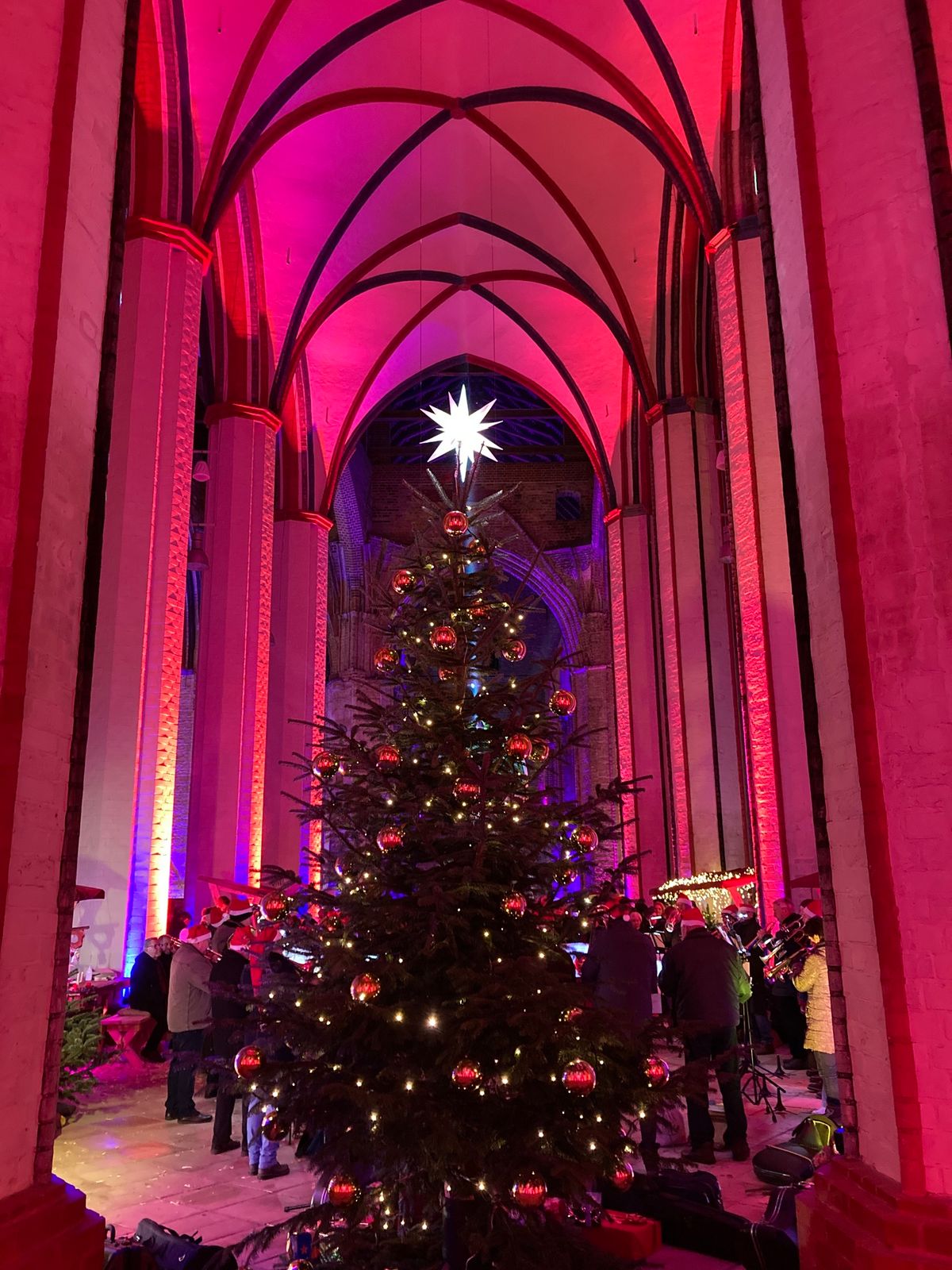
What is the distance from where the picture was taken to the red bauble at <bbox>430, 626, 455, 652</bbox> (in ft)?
14.1

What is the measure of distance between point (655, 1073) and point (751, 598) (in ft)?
21.1

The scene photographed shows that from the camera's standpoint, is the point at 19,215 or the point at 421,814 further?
the point at 421,814

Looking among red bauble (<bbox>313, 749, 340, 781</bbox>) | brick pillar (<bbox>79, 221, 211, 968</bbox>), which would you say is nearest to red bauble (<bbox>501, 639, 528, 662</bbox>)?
red bauble (<bbox>313, 749, 340, 781</bbox>)

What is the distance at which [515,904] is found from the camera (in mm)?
3689

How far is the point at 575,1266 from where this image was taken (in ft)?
11.0

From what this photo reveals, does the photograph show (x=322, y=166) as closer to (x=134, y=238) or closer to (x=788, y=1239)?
(x=134, y=238)

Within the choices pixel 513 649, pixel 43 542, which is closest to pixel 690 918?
pixel 513 649

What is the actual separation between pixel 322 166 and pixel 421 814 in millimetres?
11906

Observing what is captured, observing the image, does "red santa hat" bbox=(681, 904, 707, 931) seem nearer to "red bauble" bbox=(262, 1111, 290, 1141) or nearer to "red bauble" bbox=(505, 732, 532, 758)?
"red bauble" bbox=(505, 732, 532, 758)

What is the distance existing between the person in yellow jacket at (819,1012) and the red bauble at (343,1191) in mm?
3172

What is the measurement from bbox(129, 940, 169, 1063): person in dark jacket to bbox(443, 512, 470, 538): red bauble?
5424 millimetres

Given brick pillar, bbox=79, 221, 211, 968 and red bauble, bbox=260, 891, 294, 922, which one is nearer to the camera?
red bauble, bbox=260, 891, 294, 922

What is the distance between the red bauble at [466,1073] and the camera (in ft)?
10.8

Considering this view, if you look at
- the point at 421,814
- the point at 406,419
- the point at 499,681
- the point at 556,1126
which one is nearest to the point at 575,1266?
the point at 556,1126
